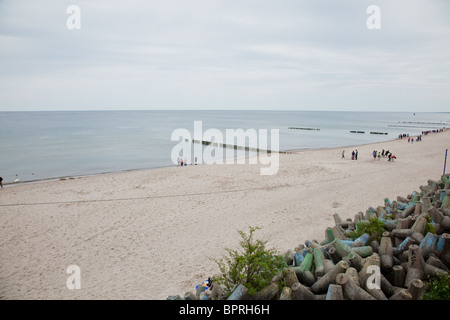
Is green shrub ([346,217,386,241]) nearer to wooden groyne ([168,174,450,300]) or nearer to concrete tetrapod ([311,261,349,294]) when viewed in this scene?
wooden groyne ([168,174,450,300])

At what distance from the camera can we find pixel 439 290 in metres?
4.79

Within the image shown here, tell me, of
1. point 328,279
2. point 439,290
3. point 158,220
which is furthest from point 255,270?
point 158,220

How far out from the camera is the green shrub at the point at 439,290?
15.5 ft

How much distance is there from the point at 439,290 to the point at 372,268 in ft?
3.39

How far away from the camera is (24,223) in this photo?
15344mm

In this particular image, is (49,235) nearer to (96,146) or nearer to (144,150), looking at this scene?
(144,150)

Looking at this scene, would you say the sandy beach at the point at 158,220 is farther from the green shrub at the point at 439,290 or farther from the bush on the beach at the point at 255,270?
the green shrub at the point at 439,290

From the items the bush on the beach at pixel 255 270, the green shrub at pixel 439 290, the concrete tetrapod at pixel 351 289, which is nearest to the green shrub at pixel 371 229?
the green shrub at pixel 439 290

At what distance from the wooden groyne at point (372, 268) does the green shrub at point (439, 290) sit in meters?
0.11

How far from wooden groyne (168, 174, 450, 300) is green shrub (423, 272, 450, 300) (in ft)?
0.35

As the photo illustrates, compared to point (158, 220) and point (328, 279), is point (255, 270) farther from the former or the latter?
point (158, 220)

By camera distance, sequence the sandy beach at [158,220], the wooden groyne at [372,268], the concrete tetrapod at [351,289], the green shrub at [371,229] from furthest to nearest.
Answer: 1. the sandy beach at [158,220]
2. the green shrub at [371,229]
3. the wooden groyne at [372,268]
4. the concrete tetrapod at [351,289]

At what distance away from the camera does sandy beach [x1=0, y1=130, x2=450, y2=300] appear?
388 inches
